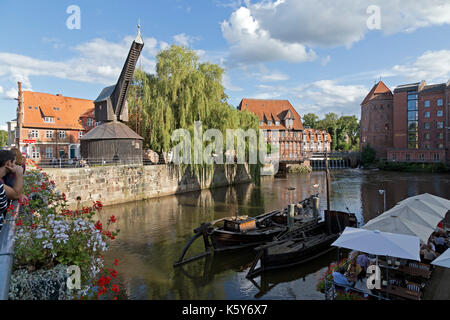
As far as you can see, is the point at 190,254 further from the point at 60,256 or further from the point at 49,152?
the point at 49,152

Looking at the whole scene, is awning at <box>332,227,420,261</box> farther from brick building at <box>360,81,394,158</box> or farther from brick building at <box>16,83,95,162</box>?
brick building at <box>360,81,394,158</box>

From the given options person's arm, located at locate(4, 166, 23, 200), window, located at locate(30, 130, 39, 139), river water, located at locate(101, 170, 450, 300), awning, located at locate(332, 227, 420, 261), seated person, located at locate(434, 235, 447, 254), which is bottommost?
river water, located at locate(101, 170, 450, 300)

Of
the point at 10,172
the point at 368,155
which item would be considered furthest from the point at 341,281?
the point at 368,155

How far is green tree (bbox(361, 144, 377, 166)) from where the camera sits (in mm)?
65250

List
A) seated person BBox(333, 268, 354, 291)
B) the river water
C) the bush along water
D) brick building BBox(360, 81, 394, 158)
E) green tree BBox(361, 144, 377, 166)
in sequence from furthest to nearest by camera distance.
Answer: brick building BBox(360, 81, 394, 158), green tree BBox(361, 144, 377, 166), the river water, seated person BBox(333, 268, 354, 291), the bush along water

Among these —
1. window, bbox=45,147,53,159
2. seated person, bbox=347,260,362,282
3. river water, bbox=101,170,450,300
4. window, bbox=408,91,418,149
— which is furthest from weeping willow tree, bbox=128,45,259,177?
window, bbox=408,91,418,149

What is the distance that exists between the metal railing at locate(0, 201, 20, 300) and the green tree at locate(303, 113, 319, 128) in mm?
101507

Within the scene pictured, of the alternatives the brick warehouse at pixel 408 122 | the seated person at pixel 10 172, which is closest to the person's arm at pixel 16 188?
the seated person at pixel 10 172

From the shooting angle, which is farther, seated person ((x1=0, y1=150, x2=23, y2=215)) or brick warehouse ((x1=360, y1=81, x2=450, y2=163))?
brick warehouse ((x1=360, y1=81, x2=450, y2=163))

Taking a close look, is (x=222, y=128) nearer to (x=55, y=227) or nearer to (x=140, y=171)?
(x=140, y=171)

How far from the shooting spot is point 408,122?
64188mm

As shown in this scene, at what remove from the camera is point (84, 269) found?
3.89m

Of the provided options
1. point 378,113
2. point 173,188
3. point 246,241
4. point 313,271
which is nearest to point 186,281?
point 246,241

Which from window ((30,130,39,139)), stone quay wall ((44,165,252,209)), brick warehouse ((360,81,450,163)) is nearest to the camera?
stone quay wall ((44,165,252,209))
